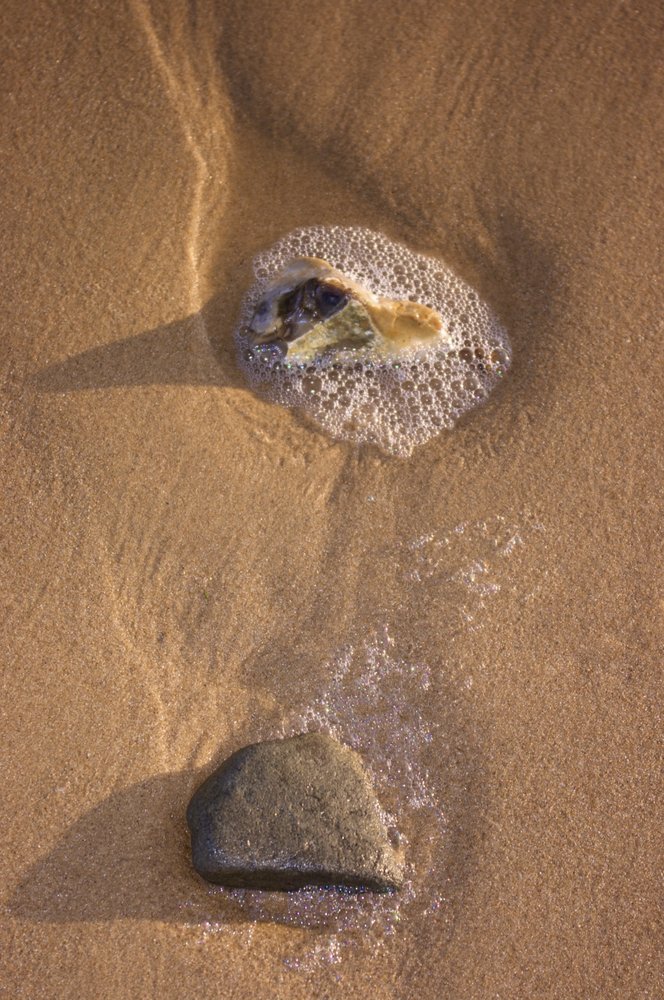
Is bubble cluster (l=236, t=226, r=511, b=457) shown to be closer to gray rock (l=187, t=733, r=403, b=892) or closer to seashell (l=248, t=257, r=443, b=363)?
seashell (l=248, t=257, r=443, b=363)

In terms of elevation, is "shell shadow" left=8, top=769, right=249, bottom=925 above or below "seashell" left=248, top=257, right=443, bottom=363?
below

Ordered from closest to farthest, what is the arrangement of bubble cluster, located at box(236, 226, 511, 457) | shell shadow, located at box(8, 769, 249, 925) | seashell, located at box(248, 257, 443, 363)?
shell shadow, located at box(8, 769, 249, 925) → seashell, located at box(248, 257, 443, 363) → bubble cluster, located at box(236, 226, 511, 457)

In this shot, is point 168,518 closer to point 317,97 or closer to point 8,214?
point 8,214

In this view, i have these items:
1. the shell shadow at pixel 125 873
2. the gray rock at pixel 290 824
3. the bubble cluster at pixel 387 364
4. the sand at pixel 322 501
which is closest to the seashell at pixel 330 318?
the bubble cluster at pixel 387 364

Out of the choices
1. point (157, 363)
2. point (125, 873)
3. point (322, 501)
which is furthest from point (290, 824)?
point (157, 363)

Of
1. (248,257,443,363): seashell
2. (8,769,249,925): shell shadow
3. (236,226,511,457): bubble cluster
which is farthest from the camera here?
(236,226,511,457): bubble cluster

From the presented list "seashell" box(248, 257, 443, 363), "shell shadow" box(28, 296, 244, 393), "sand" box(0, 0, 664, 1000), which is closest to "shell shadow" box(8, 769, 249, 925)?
"sand" box(0, 0, 664, 1000)

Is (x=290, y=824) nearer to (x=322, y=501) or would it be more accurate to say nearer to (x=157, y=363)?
(x=322, y=501)
